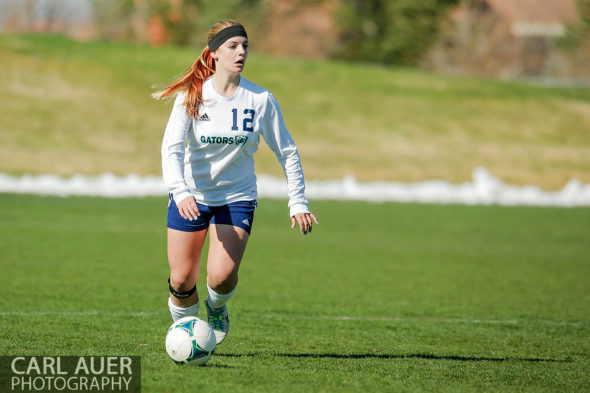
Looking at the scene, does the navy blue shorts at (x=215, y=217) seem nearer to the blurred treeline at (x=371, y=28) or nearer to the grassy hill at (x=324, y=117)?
the grassy hill at (x=324, y=117)

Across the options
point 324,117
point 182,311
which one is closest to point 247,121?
point 182,311

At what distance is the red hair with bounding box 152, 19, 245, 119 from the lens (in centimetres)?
751

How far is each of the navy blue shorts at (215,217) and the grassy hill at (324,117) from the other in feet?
99.2

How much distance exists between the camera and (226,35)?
7570mm

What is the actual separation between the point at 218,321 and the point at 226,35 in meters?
2.56

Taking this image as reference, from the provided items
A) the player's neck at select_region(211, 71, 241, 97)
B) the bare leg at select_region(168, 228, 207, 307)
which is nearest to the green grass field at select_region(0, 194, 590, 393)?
the bare leg at select_region(168, 228, 207, 307)

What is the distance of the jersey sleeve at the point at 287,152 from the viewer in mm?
7801

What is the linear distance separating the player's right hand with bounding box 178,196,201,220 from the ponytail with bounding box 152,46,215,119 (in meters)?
0.73

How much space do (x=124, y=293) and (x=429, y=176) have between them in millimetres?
29825

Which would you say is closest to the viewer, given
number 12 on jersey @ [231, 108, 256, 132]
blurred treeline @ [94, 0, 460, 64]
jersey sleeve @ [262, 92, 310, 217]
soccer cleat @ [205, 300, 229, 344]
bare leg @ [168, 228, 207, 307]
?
number 12 on jersey @ [231, 108, 256, 132]

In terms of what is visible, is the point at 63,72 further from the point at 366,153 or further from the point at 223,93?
the point at 223,93

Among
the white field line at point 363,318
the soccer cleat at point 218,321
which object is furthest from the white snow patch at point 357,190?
the soccer cleat at point 218,321

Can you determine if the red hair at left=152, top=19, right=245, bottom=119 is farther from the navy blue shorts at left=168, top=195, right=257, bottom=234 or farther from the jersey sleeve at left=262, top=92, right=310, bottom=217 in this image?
the navy blue shorts at left=168, top=195, right=257, bottom=234

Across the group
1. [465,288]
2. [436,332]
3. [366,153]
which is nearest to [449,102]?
[366,153]
